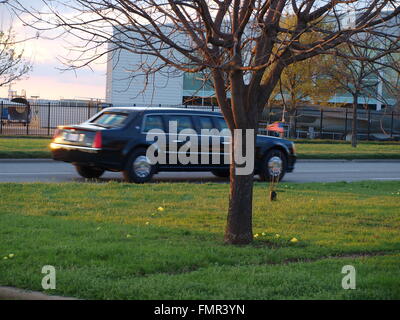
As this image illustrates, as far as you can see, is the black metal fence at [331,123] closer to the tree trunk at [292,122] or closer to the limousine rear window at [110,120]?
the tree trunk at [292,122]

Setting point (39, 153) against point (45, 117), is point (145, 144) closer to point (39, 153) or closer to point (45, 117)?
point (39, 153)

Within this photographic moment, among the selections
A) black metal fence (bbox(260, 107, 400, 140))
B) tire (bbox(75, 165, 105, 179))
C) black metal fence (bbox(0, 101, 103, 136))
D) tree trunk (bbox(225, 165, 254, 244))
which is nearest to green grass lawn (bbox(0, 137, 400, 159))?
tire (bbox(75, 165, 105, 179))

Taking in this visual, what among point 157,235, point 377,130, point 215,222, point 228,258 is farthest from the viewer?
point 377,130

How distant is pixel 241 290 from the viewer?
5.50 meters

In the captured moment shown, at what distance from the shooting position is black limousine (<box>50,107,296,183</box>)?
533 inches

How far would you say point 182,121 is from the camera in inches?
→ 574

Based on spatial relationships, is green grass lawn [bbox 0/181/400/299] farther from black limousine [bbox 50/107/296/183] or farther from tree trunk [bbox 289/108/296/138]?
tree trunk [bbox 289/108/296/138]

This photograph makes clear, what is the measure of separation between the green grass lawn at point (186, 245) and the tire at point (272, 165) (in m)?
3.66

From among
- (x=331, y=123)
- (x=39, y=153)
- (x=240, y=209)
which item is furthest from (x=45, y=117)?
(x=240, y=209)

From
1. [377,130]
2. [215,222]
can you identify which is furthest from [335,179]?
[377,130]

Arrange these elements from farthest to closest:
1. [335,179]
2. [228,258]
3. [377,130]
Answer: [377,130] < [335,179] < [228,258]

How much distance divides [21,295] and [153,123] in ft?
29.6
